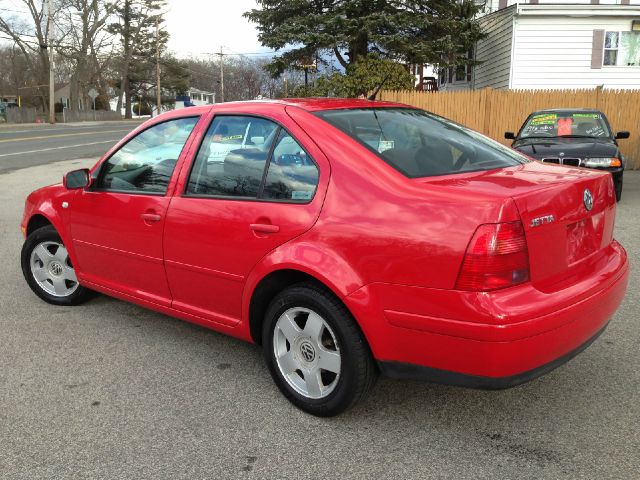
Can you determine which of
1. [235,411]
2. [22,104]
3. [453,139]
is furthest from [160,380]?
[22,104]

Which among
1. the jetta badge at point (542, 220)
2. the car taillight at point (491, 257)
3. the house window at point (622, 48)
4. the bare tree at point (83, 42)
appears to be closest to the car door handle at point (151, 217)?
the car taillight at point (491, 257)

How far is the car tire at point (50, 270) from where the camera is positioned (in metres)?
4.60

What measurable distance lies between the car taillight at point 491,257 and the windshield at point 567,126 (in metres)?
8.21

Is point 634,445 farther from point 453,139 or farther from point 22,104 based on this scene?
point 22,104

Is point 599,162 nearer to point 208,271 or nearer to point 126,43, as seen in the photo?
point 208,271

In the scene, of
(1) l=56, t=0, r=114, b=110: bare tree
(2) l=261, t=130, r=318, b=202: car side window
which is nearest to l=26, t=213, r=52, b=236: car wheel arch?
(2) l=261, t=130, r=318, b=202: car side window

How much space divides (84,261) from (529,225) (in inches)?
124

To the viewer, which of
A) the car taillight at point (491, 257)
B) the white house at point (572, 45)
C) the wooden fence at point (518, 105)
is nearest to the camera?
the car taillight at point (491, 257)

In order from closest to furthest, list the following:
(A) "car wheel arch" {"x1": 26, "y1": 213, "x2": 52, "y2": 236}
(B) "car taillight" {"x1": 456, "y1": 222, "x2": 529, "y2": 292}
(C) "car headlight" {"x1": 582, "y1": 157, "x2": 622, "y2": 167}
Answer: (B) "car taillight" {"x1": 456, "y1": 222, "x2": 529, "y2": 292}
(A) "car wheel arch" {"x1": 26, "y1": 213, "x2": 52, "y2": 236}
(C) "car headlight" {"x1": 582, "y1": 157, "x2": 622, "y2": 167}

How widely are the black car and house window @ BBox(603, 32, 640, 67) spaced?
9962 mm

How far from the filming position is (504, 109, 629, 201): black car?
866 centimetres

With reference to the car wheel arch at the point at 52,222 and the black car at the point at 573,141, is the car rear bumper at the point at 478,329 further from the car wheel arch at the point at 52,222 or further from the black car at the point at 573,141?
the black car at the point at 573,141

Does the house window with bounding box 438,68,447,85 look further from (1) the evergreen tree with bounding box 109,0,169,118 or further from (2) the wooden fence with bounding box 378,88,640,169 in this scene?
(1) the evergreen tree with bounding box 109,0,169,118

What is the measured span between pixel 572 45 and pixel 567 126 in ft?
33.2
